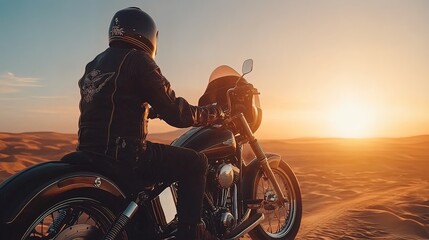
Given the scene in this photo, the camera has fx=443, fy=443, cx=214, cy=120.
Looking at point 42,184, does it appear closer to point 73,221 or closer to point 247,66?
point 73,221

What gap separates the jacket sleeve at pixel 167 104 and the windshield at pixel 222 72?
39.1 inches

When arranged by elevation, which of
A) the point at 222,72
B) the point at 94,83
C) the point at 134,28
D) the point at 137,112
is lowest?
the point at 137,112

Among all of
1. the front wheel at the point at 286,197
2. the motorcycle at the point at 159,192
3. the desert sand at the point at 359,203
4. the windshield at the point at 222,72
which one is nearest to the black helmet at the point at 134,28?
the motorcycle at the point at 159,192

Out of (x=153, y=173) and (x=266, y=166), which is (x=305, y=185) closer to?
(x=266, y=166)

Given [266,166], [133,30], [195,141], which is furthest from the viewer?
[266,166]

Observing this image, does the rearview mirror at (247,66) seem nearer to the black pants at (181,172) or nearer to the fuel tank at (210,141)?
the fuel tank at (210,141)

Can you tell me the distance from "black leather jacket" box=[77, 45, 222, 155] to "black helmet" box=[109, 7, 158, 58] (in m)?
0.11

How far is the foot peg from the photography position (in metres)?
3.82

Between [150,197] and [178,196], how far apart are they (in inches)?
8.6

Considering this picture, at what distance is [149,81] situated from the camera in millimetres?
2988

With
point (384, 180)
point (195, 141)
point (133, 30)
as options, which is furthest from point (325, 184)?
point (133, 30)

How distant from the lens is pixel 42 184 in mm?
2479

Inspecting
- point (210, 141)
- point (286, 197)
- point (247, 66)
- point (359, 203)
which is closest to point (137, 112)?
point (210, 141)

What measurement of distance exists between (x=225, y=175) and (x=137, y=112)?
115 cm
